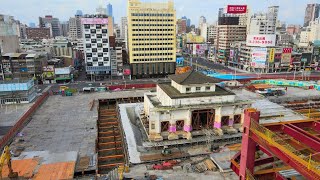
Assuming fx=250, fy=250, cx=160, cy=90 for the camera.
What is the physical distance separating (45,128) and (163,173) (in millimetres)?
28441

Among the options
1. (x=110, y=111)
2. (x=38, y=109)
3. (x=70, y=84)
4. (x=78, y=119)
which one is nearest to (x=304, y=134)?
(x=78, y=119)

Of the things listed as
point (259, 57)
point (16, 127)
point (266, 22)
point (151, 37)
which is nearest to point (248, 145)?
point (16, 127)

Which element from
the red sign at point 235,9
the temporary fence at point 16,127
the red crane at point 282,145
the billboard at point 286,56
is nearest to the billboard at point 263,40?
the billboard at point 286,56

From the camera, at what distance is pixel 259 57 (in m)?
120

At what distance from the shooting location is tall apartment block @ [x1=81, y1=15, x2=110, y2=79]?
10050 cm

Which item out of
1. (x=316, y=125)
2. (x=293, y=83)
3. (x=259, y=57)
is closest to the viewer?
(x=316, y=125)

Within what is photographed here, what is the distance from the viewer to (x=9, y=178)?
31094mm

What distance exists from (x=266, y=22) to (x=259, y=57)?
104 ft

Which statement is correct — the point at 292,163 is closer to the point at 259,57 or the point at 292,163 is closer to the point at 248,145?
the point at 248,145

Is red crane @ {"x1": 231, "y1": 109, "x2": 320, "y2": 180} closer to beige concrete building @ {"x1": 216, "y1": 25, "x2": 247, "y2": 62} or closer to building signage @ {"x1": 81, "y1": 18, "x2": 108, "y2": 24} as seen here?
building signage @ {"x1": 81, "y1": 18, "x2": 108, "y2": 24}

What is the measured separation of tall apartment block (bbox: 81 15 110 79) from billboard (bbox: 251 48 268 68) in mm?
69588

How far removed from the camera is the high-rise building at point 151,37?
344ft

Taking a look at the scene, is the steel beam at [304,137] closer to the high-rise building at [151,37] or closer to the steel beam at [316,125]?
the steel beam at [316,125]

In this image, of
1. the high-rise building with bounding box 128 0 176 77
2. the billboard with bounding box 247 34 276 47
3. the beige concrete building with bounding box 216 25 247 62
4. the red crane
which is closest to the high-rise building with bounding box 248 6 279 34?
the beige concrete building with bounding box 216 25 247 62
